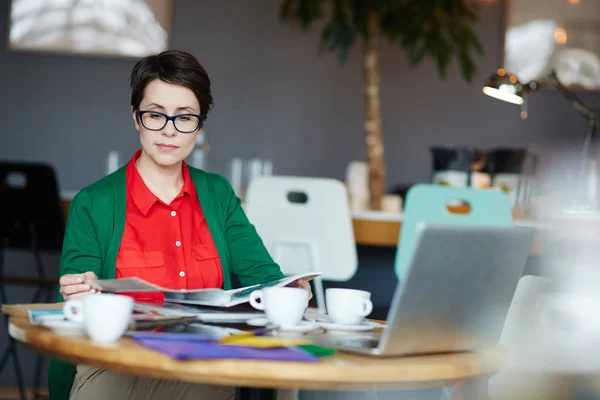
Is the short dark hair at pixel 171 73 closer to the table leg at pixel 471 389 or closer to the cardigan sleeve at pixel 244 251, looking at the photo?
the cardigan sleeve at pixel 244 251

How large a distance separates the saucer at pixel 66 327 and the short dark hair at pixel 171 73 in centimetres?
62

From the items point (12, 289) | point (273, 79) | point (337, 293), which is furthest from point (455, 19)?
point (337, 293)

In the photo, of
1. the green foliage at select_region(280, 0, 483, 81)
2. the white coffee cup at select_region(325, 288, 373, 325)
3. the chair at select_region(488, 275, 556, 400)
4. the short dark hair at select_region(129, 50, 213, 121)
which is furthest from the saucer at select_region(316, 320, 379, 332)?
the green foliage at select_region(280, 0, 483, 81)

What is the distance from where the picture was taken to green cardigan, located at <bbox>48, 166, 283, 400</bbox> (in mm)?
1489

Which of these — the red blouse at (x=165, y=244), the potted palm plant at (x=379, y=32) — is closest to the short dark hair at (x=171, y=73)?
the red blouse at (x=165, y=244)

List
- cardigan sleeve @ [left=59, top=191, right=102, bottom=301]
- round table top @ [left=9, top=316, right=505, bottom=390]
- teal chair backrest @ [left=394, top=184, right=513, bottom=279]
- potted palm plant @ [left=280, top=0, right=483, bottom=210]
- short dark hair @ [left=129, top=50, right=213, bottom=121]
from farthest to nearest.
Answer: potted palm plant @ [left=280, top=0, right=483, bottom=210], teal chair backrest @ [left=394, top=184, right=513, bottom=279], short dark hair @ [left=129, top=50, right=213, bottom=121], cardigan sleeve @ [left=59, top=191, right=102, bottom=301], round table top @ [left=9, top=316, right=505, bottom=390]

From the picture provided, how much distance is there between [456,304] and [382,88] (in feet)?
13.6

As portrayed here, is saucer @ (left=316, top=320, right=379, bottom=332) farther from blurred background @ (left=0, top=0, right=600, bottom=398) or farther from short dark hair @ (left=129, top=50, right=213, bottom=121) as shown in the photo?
blurred background @ (left=0, top=0, right=600, bottom=398)

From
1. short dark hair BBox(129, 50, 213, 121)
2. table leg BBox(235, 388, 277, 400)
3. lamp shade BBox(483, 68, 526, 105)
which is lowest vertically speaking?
table leg BBox(235, 388, 277, 400)

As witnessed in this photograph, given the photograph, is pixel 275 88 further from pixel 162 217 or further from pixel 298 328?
pixel 298 328

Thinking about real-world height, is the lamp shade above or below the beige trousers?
above

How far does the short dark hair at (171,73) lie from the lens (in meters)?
1.61

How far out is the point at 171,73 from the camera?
161 cm

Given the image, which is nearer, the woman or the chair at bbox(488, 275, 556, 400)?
the woman
